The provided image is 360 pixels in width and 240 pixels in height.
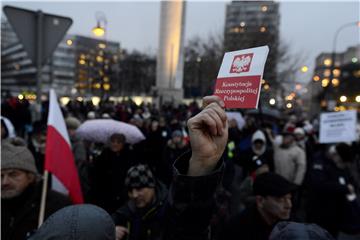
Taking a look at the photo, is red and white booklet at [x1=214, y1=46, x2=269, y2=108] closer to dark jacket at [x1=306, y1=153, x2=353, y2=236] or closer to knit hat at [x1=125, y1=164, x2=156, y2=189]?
knit hat at [x1=125, y1=164, x2=156, y2=189]

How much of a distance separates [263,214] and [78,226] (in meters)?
1.95

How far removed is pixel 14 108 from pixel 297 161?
33.4 feet

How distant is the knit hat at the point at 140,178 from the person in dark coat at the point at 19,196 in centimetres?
58

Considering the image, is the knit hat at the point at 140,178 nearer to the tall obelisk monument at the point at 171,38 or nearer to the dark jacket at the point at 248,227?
the dark jacket at the point at 248,227

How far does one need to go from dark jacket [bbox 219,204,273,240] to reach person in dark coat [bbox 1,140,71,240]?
4.30 ft

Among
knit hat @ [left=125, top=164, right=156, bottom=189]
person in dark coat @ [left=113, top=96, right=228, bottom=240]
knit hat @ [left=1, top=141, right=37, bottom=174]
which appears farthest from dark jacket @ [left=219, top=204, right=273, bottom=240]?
knit hat @ [left=1, top=141, right=37, bottom=174]

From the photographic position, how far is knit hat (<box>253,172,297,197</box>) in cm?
312

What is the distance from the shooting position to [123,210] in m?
3.12

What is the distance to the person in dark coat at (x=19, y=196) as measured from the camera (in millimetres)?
2760

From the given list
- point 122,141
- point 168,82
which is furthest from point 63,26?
point 168,82

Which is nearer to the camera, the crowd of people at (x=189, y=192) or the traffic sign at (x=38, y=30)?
the crowd of people at (x=189, y=192)

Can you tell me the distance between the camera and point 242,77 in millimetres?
1631

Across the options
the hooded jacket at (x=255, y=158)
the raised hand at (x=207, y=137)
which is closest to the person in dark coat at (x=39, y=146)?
the hooded jacket at (x=255, y=158)

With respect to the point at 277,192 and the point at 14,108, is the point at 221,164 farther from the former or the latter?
the point at 14,108
